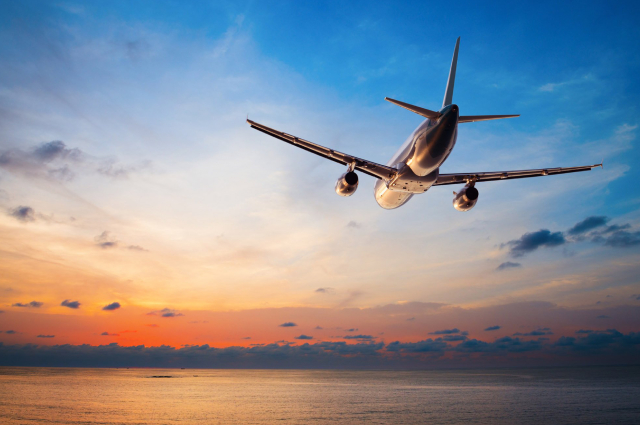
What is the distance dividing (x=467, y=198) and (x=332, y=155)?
35.6ft

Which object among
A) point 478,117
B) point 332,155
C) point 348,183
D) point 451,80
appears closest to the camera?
point 478,117

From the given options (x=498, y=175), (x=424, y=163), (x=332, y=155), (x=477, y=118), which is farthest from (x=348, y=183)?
(x=498, y=175)

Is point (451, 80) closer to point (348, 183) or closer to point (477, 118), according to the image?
point (477, 118)

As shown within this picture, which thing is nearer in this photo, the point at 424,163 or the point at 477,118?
the point at 477,118

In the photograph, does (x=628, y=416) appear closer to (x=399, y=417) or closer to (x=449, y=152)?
(x=399, y=417)

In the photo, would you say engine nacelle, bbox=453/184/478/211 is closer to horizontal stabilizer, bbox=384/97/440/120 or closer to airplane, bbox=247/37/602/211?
airplane, bbox=247/37/602/211

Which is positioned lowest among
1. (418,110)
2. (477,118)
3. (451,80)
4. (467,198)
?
(467,198)

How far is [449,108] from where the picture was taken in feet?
79.8

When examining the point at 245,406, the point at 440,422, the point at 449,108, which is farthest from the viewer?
the point at 245,406

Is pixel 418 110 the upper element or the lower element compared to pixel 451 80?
lower

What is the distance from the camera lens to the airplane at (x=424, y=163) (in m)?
24.6

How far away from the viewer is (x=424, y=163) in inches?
1048

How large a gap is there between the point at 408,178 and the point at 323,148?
21.8ft

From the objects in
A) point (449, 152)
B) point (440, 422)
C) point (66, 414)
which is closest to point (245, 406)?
point (66, 414)
